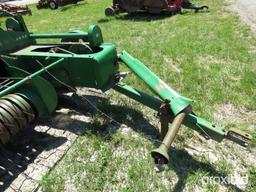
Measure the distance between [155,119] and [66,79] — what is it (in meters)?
1.38

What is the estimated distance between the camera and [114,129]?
4.43 metres

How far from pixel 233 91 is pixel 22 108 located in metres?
3.31

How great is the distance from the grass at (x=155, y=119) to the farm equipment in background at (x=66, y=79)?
0.43m

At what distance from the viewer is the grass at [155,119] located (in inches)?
138

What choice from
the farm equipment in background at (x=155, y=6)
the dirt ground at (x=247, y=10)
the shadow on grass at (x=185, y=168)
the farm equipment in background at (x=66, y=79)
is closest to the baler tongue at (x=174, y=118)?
the farm equipment in background at (x=66, y=79)

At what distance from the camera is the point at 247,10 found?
11531mm

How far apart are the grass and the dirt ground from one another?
61 centimetres

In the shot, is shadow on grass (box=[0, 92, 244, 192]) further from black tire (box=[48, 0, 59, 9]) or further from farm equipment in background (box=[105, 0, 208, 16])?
black tire (box=[48, 0, 59, 9])

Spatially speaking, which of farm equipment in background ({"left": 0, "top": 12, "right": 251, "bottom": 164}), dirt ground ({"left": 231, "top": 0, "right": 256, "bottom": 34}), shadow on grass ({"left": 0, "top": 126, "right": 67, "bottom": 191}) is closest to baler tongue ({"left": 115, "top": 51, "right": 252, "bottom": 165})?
farm equipment in background ({"left": 0, "top": 12, "right": 251, "bottom": 164})

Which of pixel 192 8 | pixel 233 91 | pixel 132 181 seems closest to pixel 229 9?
pixel 192 8

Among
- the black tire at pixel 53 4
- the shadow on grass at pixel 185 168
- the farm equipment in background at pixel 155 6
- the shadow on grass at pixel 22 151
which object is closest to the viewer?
the shadow on grass at pixel 185 168

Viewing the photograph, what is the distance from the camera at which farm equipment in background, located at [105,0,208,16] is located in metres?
11.9

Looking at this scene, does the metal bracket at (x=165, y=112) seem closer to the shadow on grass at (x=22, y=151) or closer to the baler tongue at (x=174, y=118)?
the baler tongue at (x=174, y=118)

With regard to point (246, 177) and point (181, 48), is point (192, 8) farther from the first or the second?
point (246, 177)
